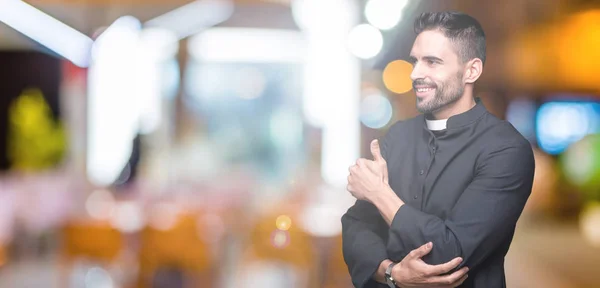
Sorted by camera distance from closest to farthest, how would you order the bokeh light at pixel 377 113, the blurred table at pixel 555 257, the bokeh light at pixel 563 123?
the bokeh light at pixel 377 113, the blurred table at pixel 555 257, the bokeh light at pixel 563 123

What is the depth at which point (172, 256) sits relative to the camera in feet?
17.1

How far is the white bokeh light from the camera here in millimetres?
2091

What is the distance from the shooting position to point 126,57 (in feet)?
20.2

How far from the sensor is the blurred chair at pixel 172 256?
5195 mm

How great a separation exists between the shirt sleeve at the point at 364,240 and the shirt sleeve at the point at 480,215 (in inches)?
4.8

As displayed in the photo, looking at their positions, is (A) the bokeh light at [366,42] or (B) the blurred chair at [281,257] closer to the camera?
(A) the bokeh light at [366,42]

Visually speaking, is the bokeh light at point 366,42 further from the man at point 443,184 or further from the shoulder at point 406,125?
the man at point 443,184

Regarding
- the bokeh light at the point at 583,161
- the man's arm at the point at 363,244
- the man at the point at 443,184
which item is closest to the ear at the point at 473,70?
the man at the point at 443,184

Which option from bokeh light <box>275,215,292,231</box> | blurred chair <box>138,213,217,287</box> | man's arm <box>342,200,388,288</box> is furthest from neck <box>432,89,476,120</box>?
blurred chair <box>138,213,217,287</box>

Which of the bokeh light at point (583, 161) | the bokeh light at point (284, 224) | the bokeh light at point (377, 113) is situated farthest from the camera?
the bokeh light at point (583, 161)

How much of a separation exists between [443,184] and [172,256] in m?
3.93

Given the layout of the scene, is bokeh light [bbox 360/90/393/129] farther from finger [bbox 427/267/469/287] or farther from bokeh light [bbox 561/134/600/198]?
bokeh light [bbox 561/134/600/198]

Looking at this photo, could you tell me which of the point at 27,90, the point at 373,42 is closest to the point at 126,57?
the point at 373,42

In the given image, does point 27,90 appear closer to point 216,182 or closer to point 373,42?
point 216,182
